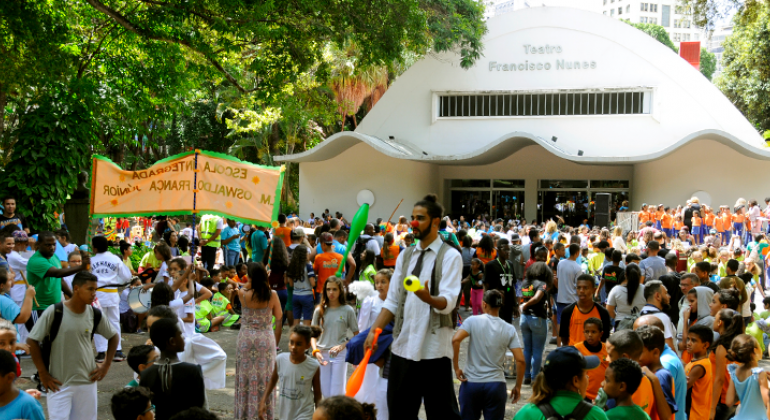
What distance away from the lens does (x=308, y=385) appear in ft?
16.9

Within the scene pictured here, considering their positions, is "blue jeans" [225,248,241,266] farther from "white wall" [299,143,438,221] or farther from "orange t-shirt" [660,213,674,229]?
"orange t-shirt" [660,213,674,229]

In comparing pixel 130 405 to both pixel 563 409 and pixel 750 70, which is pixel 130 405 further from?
pixel 750 70

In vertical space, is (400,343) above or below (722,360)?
above

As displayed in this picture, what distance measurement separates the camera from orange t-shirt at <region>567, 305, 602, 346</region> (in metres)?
6.05

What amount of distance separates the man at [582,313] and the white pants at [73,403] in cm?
406

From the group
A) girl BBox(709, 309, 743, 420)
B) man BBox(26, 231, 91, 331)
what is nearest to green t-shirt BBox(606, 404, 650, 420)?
girl BBox(709, 309, 743, 420)

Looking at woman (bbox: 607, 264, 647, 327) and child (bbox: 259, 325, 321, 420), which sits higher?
woman (bbox: 607, 264, 647, 327)

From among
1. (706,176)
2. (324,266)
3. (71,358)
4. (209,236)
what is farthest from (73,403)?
(706,176)

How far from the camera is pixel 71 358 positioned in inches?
194

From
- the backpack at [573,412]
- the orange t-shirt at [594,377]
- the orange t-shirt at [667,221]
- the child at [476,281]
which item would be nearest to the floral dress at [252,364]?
the orange t-shirt at [594,377]

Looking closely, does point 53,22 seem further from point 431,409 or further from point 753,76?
point 753,76

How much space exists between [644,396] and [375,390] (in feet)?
8.40

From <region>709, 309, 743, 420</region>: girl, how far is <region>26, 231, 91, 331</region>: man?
20.6ft

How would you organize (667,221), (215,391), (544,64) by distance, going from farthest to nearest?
1. (544,64)
2. (667,221)
3. (215,391)
